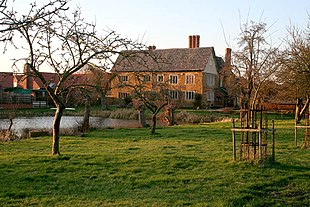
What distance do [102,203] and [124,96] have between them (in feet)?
150

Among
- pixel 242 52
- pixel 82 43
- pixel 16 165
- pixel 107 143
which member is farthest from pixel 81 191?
pixel 242 52

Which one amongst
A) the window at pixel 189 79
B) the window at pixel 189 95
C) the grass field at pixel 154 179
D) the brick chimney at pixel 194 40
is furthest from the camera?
the brick chimney at pixel 194 40

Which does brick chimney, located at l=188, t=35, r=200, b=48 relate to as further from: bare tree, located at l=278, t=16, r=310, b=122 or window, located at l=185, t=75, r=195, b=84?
bare tree, located at l=278, t=16, r=310, b=122

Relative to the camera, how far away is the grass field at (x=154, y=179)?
7434 mm

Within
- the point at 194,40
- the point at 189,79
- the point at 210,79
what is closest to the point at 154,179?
the point at 189,79

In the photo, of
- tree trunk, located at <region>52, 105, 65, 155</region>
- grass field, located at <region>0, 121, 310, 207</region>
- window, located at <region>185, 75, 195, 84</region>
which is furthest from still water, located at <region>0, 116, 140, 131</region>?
window, located at <region>185, 75, 195, 84</region>

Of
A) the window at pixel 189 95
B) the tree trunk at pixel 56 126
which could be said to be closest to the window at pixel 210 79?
the window at pixel 189 95

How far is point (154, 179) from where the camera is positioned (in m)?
9.16

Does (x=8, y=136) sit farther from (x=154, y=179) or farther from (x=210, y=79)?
(x=210, y=79)

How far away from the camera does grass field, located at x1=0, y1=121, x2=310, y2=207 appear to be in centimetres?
743

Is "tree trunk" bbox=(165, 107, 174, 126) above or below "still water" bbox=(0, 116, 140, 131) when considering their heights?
above

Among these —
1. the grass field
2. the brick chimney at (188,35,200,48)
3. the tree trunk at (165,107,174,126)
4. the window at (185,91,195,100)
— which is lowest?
the grass field

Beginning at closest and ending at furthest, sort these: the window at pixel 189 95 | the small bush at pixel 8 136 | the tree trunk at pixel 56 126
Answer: the tree trunk at pixel 56 126 → the small bush at pixel 8 136 → the window at pixel 189 95

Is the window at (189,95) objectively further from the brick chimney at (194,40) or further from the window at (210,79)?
the brick chimney at (194,40)
